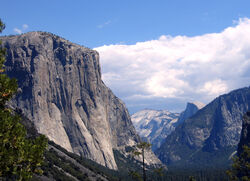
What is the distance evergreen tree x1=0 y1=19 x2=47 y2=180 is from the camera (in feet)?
95.8

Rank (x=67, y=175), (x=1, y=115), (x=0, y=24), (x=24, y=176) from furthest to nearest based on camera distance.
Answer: (x=67, y=175) < (x=0, y=24) < (x=1, y=115) < (x=24, y=176)

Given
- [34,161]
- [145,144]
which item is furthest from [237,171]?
[34,161]

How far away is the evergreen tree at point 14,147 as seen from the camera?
29.2 meters

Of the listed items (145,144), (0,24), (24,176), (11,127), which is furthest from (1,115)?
(145,144)

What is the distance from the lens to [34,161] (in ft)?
102

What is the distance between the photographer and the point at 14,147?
30547 millimetres

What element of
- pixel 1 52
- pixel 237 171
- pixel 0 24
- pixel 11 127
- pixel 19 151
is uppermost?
pixel 0 24

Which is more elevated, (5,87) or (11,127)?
(5,87)

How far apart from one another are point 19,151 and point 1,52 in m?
11.3

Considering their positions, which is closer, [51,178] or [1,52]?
[1,52]

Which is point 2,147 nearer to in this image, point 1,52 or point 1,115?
point 1,115

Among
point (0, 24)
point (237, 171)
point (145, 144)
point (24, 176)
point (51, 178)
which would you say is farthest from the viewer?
point (51, 178)

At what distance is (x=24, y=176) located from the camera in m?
28.8

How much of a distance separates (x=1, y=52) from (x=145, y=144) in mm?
34787
